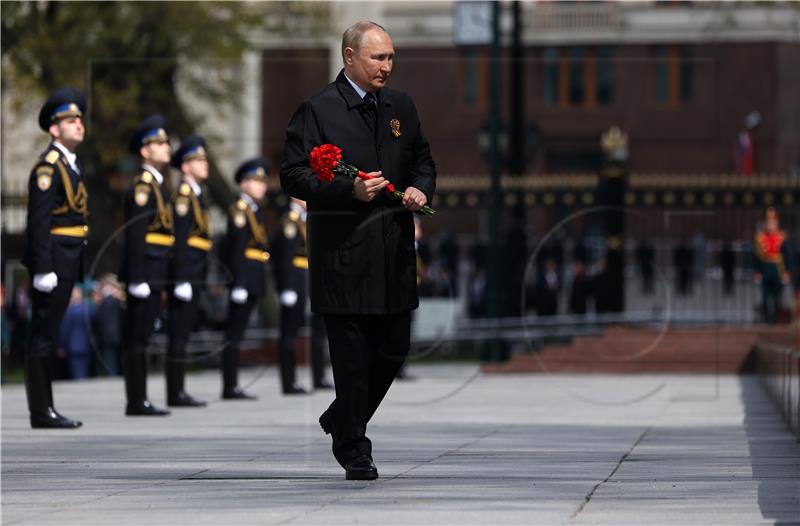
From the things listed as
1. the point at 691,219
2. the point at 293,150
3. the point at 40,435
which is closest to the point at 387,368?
the point at 293,150

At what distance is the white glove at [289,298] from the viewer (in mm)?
16594

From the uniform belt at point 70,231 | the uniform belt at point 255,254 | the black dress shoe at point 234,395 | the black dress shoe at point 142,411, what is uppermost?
the uniform belt at point 70,231

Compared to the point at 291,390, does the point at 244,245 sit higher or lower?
higher

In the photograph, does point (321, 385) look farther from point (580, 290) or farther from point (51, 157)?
point (580, 290)

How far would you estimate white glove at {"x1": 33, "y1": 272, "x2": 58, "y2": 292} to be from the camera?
1205 cm

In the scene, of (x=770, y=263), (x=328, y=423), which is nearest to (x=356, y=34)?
(x=328, y=423)

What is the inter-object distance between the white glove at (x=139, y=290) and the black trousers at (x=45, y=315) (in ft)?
5.02

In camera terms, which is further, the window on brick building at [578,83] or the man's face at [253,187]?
the window on brick building at [578,83]

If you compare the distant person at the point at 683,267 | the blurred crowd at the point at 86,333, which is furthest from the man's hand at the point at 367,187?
the distant person at the point at 683,267

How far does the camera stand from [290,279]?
16641mm

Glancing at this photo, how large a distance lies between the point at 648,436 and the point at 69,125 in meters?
4.16

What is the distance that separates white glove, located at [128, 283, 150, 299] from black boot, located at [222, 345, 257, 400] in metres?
2.26

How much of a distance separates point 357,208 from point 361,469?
3.84 feet

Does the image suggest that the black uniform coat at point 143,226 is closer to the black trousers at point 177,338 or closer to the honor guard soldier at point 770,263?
the black trousers at point 177,338
